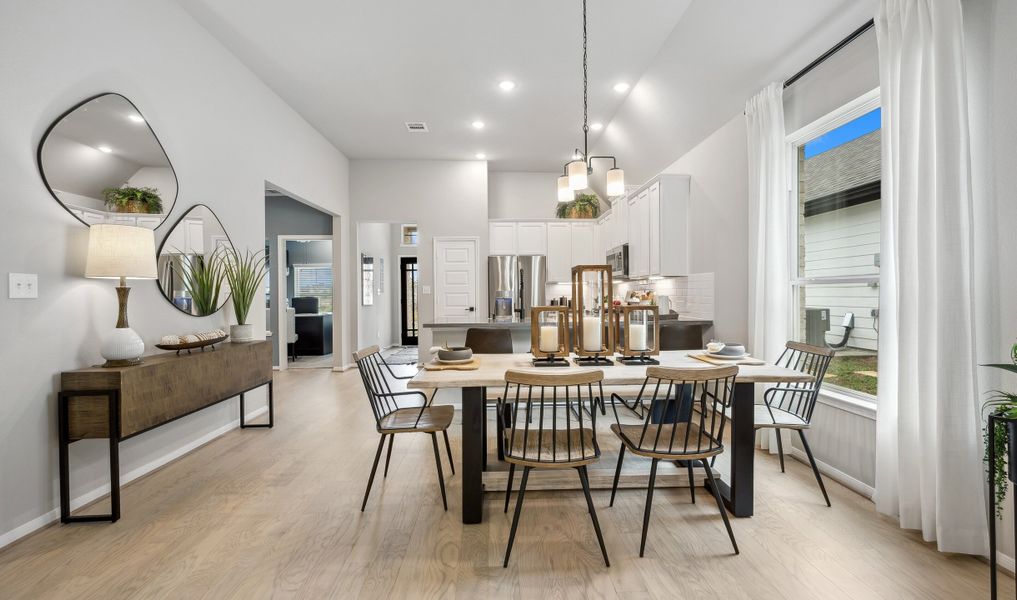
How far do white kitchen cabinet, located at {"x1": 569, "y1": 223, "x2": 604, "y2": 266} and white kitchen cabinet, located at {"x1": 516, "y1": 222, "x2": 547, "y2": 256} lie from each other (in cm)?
50

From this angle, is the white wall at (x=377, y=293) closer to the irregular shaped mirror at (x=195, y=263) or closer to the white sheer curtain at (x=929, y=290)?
the irregular shaped mirror at (x=195, y=263)

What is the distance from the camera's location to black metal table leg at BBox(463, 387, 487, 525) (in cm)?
222

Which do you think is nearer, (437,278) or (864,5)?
(864,5)

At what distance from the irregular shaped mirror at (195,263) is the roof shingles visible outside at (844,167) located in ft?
15.0

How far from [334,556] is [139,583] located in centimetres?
75

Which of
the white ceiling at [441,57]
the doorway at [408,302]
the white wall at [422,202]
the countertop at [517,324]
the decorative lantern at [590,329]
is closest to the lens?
the decorative lantern at [590,329]

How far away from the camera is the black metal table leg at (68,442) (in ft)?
7.55

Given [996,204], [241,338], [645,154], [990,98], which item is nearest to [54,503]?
[241,338]

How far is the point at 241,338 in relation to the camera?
12.3 feet

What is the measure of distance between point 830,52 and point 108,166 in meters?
4.45

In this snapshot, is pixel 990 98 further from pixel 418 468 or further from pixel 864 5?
pixel 418 468

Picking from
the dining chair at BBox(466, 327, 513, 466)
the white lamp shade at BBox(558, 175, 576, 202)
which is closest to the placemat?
the white lamp shade at BBox(558, 175, 576, 202)

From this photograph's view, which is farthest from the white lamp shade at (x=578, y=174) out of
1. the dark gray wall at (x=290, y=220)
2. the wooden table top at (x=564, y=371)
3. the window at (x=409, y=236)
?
the window at (x=409, y=236)

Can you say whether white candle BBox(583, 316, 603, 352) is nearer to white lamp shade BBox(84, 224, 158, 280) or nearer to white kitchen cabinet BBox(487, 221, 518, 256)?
white lamp shade BBox(84, 224, 158, 280)
